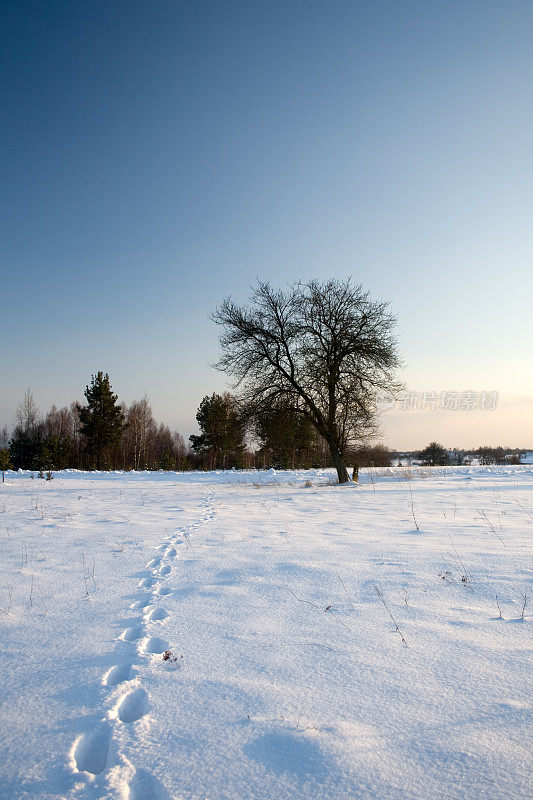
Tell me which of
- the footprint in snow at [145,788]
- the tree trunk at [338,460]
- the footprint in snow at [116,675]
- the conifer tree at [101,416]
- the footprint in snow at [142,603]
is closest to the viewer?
the footprint in snow at [145,788]

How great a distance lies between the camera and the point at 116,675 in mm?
2170

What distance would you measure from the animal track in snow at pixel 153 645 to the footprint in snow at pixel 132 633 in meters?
0.10

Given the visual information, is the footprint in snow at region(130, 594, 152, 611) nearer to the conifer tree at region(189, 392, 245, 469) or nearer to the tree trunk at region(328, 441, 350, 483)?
the tree trunk at region(328, 441, 350, 483)

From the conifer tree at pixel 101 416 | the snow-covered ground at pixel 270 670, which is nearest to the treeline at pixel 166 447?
the conifer tree at pixel 101 416

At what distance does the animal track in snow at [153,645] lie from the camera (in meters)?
2.43

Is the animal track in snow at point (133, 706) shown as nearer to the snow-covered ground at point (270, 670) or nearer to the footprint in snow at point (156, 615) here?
the snow-covered ground at point (270, 670)

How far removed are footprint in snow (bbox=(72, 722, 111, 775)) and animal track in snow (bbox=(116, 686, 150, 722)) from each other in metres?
0.13

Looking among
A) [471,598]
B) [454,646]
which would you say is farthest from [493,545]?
[454,646]

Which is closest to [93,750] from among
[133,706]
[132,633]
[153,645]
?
[133,706]

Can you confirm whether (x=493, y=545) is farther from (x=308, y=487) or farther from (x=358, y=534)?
(x=308, y=487)

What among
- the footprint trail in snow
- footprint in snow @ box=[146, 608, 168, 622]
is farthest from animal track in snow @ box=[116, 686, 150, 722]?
footprint in snow @ box=[146, 608, 168, 622]

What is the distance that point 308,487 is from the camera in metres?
12.6

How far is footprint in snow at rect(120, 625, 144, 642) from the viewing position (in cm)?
258

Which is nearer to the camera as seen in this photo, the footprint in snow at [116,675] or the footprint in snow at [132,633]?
the footprint in snow at [116,675]
